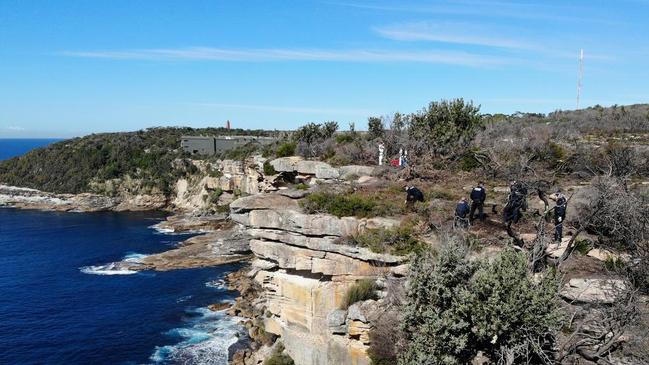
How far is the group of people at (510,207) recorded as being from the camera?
55.7 ft

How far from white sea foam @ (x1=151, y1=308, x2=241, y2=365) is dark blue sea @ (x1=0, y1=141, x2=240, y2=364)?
64mm

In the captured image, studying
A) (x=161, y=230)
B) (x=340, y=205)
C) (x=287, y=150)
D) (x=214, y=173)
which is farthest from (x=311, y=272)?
(x=214, y=173)

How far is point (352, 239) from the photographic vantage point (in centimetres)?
1914

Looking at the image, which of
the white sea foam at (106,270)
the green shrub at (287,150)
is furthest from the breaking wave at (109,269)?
the green shrub at (287,150)

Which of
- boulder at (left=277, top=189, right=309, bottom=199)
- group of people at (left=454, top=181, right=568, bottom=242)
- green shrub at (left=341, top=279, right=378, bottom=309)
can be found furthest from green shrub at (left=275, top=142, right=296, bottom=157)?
green shrub at (left=341, top=279, right=378, bottom=309)

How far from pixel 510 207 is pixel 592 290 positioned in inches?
171

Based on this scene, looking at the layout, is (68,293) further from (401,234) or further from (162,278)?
(401,234)

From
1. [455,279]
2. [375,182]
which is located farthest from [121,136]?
[455,279]

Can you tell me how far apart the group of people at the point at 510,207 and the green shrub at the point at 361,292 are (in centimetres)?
380

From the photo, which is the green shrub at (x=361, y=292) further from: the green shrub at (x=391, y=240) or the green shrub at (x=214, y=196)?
the green shrub at (x=214, y=196)

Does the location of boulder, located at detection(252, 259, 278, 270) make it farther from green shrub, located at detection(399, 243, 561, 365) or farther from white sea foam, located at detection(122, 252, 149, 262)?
white sea foam, located at detection(122, 252, 149, 262)

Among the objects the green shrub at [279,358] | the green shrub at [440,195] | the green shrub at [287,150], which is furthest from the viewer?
the green shrub at [287,150]

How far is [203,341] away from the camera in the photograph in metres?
31.8

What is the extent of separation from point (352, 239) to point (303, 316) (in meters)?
4.19
